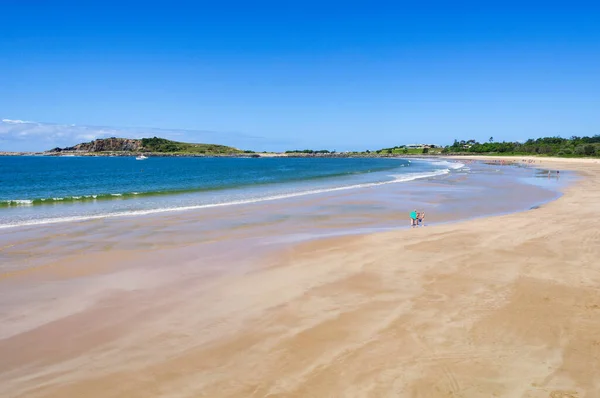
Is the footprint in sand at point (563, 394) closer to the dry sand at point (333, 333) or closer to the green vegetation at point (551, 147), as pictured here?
the dry sand at point (333, 333)

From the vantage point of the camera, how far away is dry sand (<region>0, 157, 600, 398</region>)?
574 cm

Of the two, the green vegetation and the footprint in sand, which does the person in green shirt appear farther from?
the green vegetation

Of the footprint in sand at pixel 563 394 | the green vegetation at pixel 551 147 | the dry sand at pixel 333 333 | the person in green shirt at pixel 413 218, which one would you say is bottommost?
the footprint in sand at pixel 563 394

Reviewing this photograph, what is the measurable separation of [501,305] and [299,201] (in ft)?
70.1

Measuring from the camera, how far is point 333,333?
7281 mm

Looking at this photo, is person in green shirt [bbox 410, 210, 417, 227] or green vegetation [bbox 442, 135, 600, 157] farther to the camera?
green vegetation [bbox 442, 135, 600, 157]

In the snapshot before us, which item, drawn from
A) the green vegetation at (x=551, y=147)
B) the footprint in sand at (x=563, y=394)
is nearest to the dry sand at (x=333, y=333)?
the footprint in sand at (x=563, y=394)

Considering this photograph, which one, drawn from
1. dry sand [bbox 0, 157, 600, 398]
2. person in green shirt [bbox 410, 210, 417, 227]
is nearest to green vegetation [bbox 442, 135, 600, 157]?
person in green shirt [bbox 410, 210, 417, 227]

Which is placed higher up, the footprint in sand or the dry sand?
the dry sand

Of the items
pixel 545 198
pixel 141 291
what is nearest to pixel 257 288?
pixel 141 291

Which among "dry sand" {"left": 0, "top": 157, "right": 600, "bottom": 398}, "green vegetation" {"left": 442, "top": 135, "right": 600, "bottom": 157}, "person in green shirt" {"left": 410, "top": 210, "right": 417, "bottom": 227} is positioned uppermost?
"green vegetation" {"left": 442, "top": 135, "right": 600, "bottom": 157}

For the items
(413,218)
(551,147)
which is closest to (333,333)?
(413,218)

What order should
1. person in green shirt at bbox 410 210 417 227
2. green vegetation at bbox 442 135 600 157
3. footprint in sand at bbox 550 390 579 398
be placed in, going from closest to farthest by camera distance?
1. footprint in sand at bbox 550 390 579 398
2. person in green shirt at bbox 410 210 417 227
3. green vegetation at bbox 442 135 600 157

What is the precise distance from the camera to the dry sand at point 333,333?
5.74 m
